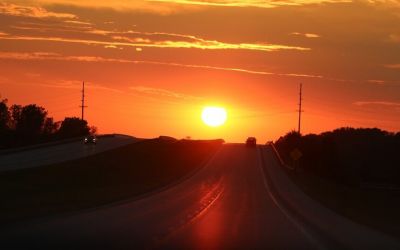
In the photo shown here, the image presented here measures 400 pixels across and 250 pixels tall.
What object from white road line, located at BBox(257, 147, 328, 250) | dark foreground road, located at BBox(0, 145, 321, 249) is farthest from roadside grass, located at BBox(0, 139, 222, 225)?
white road line, located at BBox(257, 147, 328, 250)

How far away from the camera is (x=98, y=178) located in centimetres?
6631

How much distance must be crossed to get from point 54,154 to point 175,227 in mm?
66900

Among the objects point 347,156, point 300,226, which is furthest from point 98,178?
point 347,156

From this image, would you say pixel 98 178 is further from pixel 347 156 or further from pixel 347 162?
pixel 347 156

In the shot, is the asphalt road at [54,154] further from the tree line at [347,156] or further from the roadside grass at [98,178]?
the tree line at [347,156]

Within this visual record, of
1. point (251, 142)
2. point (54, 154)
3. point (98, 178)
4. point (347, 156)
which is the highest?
point (251, 142)

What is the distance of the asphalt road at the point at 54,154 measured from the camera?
3045 inches

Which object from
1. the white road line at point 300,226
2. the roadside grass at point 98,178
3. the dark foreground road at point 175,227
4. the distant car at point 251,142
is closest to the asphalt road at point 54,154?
the roadside grass at point 98,178

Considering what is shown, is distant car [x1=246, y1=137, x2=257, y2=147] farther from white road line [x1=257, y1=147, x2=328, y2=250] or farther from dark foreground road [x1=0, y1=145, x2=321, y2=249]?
dark foreground road [x1=0, y1=145, x2=321, y2=249]

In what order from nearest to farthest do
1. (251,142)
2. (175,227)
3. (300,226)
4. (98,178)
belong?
(175,227) → (300,226) → (98,178) → (251,142)

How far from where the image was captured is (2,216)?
28.5 metres

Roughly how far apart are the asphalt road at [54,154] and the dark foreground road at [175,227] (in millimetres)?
31929

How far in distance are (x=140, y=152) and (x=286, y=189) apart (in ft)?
139

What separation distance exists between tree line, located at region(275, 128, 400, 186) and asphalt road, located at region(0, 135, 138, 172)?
22136mm
